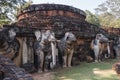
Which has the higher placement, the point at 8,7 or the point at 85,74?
the point at 8,7

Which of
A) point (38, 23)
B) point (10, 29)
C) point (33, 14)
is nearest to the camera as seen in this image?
point (10, 29)

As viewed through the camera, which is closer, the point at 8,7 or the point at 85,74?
the point at 85,74

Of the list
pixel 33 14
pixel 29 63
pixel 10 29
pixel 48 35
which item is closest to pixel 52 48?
pixel 48 35

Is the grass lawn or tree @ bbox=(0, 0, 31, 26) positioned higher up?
tree @ bbox=(0, 0, 31, 26)

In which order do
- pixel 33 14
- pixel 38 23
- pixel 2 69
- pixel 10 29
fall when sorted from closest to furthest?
pixel 2 69, pixel 10 29, pixel 38 23, pixel 33 14

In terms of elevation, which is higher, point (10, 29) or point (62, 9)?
point (62, 9)

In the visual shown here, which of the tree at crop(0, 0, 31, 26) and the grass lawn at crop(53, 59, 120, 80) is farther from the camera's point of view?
the tree at crop(0, 0, 31, 26)

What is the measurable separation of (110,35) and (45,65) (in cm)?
439

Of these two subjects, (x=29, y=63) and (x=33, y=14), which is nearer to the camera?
(x=29, y=63)

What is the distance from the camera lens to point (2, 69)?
18.1 feet

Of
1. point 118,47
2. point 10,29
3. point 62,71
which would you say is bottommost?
point 62,71

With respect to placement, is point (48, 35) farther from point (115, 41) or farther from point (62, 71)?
point (115, 41)

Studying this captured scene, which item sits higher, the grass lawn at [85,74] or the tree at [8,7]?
the tree at [8,7]

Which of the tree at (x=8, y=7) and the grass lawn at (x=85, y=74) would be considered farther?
the tree at (x=8, y=7)
